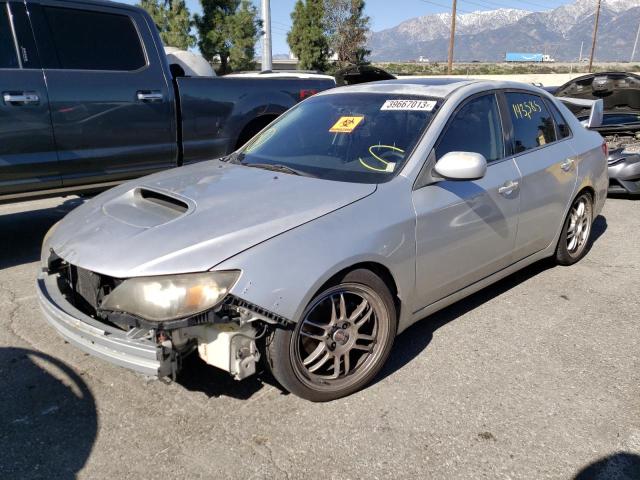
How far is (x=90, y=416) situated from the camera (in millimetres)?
2742

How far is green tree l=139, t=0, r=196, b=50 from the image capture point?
20141 mm

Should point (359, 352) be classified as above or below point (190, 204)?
below

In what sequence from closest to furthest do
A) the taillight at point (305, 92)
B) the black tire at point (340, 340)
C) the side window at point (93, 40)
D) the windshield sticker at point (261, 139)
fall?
1. the black tire at point (340, 340)
2. the windshield sticker at point (261, 139)
3. the side window at point (93, 40)
4. the taillight at point (305, 92)

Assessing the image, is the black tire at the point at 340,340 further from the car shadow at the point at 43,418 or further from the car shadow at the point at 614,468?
the car shadow at the point at 614,468

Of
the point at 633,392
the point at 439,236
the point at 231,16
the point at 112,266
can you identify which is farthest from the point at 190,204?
the point at 231,16

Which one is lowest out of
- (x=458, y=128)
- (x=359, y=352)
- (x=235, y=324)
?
(x=359, y=352)

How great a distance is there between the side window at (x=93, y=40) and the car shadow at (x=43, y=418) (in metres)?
2.81

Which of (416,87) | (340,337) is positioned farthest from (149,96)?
(340,337)

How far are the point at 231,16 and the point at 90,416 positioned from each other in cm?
2000

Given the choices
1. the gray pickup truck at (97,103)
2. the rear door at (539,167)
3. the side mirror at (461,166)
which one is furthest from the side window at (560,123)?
the gray pickup truck at (97,103)

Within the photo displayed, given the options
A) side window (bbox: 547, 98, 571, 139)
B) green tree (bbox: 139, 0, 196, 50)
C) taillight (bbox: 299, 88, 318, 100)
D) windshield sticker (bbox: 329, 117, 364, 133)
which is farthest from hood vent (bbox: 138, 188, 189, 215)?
green tree (bbox: 139, 0, 196, 50)

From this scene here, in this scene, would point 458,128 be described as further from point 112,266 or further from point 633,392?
point 112,266

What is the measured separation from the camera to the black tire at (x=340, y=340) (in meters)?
2.63

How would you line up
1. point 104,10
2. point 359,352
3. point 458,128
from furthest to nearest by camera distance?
point 104,10, point 458,128, point 359,352
